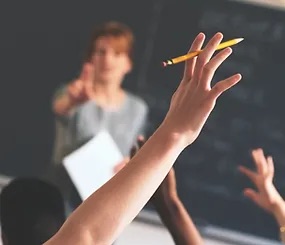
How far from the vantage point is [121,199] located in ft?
2.92

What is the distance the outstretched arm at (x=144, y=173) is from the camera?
2.91ft

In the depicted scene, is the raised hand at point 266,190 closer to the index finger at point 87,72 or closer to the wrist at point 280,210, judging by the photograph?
the wrist at point 280,210

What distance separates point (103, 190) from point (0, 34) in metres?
1.36

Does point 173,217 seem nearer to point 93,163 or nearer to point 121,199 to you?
point 93,163

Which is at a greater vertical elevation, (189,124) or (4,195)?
(189,124)

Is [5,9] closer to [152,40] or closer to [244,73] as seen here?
[152,40]

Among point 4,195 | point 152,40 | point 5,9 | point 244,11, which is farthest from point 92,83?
point 4,195

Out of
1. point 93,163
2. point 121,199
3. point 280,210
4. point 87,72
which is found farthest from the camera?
point 87,72

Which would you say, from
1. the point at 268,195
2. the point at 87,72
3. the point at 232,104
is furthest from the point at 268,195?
the point at 87,72

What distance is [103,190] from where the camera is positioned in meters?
0.90

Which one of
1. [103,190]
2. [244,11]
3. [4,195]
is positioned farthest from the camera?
[244,11]

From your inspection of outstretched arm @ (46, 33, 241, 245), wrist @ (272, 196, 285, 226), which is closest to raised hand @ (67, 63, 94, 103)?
wrist @ (272, 196, 285, 226)

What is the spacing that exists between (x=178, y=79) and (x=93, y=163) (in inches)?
14.4

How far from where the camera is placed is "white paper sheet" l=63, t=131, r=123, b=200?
2006mm
